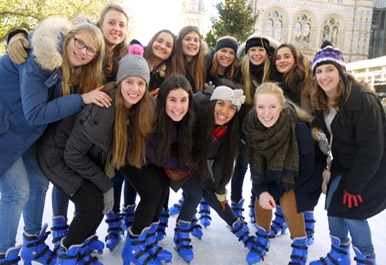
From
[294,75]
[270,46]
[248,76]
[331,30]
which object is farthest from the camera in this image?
[331,30]

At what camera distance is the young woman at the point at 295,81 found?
3139mm

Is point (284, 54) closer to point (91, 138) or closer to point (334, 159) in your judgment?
point (334, 159)

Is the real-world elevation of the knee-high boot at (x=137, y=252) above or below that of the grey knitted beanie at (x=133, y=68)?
below

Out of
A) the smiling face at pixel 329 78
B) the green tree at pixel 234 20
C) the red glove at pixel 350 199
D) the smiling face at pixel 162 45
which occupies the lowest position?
the red glove at pixel 350 199

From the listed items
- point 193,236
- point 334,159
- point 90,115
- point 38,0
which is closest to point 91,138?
point 90,115

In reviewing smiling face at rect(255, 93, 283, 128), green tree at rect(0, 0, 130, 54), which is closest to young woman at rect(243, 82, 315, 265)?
smiling face at rect(255, 93, 283, 128)

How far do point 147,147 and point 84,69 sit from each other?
79 cm

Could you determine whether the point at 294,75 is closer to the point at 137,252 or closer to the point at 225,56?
the point at 225,56

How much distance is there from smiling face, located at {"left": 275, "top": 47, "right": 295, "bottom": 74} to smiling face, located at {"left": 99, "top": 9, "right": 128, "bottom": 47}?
1.63 m

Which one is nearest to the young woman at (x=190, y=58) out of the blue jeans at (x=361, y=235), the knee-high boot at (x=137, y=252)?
the knee-high boot at (x=137, y=252)

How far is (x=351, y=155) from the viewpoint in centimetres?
242

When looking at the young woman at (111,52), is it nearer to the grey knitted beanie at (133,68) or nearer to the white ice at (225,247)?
the white ice at (225,247)

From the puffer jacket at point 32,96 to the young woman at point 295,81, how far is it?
206cm

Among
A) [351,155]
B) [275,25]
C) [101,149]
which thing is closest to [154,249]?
[101,149]
